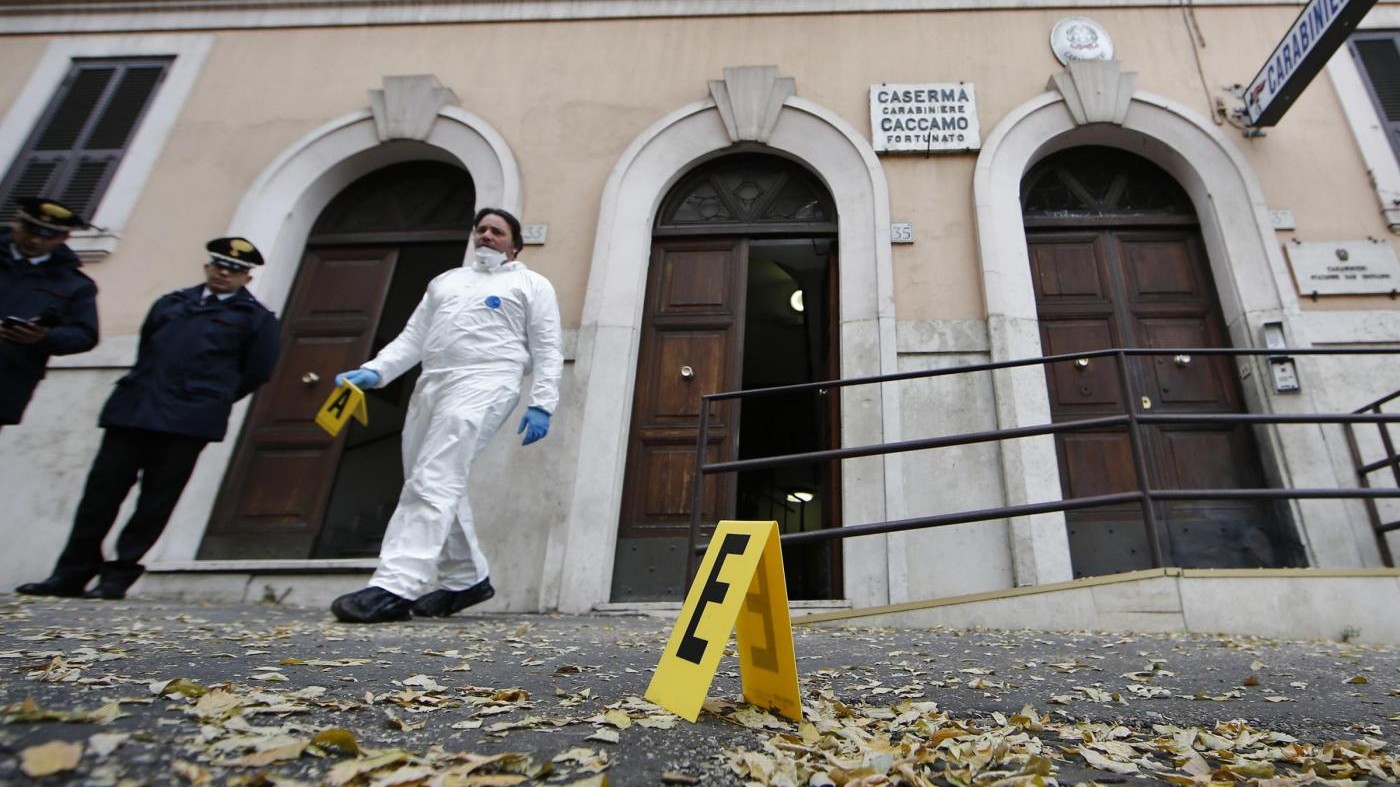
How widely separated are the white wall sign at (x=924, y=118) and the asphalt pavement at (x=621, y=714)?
4.10 metres

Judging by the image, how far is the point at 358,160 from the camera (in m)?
6.12

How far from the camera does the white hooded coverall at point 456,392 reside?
3047 mm

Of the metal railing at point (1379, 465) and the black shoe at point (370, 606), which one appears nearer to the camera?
the black shoe at point (370, 606)

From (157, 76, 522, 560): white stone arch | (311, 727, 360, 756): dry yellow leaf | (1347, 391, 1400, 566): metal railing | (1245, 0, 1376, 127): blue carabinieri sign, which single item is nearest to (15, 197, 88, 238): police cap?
(157, 76, 522, 560): white stone arch

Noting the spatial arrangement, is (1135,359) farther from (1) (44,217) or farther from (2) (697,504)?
(1) (44,217)

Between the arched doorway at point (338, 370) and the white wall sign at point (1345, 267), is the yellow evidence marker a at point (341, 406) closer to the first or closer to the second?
the arched doorway at point (338, 370)

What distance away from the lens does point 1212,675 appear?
224 cm

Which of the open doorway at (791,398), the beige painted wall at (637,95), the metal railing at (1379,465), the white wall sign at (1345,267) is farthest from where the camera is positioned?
the open doorway at (791,398)

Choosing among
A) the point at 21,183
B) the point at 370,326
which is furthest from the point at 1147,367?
the point at 21,183

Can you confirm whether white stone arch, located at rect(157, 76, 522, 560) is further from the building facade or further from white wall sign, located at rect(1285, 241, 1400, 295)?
white wall sign, located at rect(1285, 241, 1400, 295)

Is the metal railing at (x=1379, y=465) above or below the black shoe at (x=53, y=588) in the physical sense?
above

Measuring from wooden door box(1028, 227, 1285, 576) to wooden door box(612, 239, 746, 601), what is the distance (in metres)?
2.41

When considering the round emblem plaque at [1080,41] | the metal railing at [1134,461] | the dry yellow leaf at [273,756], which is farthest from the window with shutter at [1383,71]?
the dry yellow leaf at [273,756]

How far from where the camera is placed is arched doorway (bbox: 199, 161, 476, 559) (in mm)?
5047
